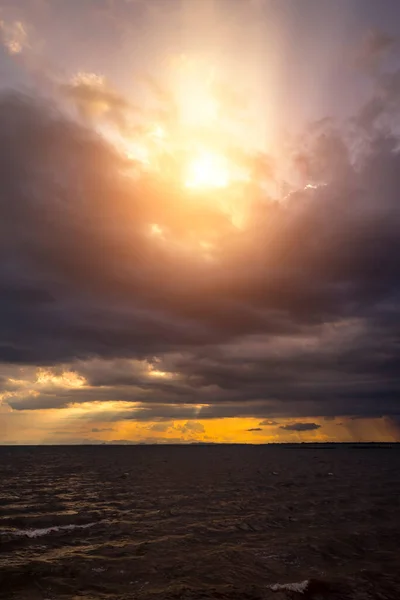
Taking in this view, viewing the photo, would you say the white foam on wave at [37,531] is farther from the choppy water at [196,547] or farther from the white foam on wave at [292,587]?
the white foam on wave at [292,587]

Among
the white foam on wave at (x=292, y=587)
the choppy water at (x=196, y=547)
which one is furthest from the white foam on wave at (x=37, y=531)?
the white foam on wave at (x=292, y=587)

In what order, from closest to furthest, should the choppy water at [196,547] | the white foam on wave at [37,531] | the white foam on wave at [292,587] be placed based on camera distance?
the white foam on wave at [292,587] < the choppy water at [196,547] < the white foam on wave at [37,531]

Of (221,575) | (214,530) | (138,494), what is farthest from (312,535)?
(138,494)

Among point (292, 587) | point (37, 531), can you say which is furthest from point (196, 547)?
point (37, 531)

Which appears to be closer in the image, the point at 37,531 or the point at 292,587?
the point at 292,587

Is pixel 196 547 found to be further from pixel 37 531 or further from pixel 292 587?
pixel 37 531

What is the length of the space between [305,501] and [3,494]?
45531 mm

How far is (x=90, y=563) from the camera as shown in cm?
3244

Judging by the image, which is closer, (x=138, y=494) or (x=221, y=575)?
(x=221, y=575)

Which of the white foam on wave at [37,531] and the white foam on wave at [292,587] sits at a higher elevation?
the white foam on wave at [37,531]

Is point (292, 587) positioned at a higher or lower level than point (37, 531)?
lower

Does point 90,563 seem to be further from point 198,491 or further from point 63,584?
point 198,491

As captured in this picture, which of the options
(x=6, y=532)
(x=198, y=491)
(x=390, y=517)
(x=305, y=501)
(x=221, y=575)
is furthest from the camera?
(x=198, y=491)

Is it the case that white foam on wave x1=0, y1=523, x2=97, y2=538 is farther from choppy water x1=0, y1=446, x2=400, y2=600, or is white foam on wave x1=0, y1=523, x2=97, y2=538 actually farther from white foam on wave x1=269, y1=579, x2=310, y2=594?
white foam on wave x1=269, y1=579, x2=310, y2=594
